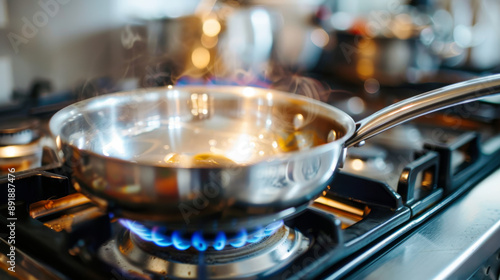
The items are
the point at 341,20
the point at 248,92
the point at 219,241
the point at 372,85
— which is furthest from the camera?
the point at 341,20

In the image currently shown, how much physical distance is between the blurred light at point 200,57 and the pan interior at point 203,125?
0.53 meters

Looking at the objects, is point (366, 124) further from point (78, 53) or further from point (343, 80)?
point (343, 80)

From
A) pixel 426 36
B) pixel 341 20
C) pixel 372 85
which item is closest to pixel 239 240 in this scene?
pixel 372 85

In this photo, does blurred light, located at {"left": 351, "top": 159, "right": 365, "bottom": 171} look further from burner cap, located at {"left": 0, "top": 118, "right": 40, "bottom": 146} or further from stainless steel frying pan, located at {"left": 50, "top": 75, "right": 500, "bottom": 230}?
burner cap, located at {"left": 0, "top": 118, "right": 40, "bottom": 146}

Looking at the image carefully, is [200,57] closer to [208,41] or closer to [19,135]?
[208,41]

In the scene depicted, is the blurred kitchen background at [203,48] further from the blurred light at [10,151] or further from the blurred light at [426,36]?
the blurred light at [10,151]

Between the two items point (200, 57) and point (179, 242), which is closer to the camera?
point (179, 242)

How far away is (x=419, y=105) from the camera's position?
0.44 m

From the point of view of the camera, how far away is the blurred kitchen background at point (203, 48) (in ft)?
2.69

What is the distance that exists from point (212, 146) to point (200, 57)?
55 cm

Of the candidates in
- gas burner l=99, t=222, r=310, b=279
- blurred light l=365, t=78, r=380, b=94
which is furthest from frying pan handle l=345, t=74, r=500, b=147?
blurred light l=365, t=78, r=380, b=94

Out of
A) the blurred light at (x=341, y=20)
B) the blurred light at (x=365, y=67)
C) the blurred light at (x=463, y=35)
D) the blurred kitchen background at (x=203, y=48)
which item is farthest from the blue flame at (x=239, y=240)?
the blurred light at (x=463, y=35)

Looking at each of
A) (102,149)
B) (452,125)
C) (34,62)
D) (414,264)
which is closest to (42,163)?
(102,149)

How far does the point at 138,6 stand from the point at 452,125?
2.42 ft
